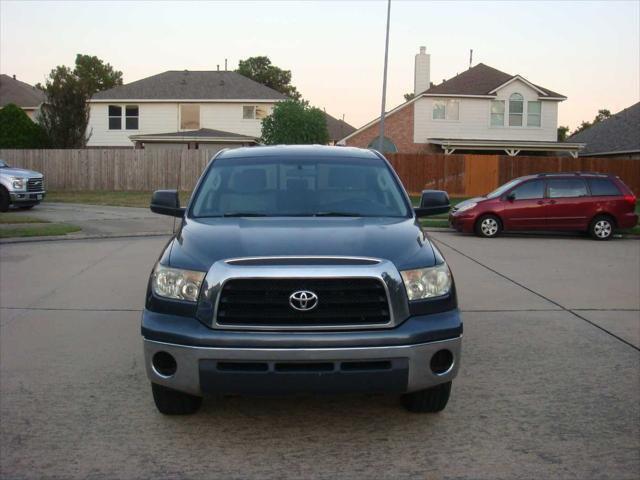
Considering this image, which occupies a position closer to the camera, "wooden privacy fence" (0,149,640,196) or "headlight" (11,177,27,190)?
"headlight" (11,177,27,190)

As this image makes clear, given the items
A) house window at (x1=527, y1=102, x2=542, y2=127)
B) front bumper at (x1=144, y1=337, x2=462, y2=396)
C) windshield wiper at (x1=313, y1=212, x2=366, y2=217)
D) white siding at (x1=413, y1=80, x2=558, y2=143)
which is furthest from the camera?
house window at (x1=527, y1=102, x2=542, y2=127)

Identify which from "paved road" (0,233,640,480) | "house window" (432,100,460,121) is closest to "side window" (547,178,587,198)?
"paved road" (0,233,640,480)

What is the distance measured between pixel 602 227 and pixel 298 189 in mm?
14302

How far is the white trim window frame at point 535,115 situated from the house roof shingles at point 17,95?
32880 millimetres

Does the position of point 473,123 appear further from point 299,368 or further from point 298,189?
point 299,368

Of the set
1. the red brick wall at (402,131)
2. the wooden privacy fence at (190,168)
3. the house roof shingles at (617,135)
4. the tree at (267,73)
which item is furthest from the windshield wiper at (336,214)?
the tree at (267,73)

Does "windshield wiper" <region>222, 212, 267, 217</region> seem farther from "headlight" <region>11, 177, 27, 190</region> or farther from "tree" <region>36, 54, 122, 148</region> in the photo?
"tree" <region>36, 54, 122, 148</region>

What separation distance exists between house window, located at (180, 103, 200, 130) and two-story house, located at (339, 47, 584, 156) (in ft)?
30.0

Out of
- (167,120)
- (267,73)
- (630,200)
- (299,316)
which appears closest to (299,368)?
(299,316)

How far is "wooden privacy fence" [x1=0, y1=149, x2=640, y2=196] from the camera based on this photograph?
117ft

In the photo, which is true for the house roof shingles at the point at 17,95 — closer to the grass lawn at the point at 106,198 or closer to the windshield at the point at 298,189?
the grass lawn at the point at 106,198

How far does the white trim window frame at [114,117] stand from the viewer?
44.9 metres

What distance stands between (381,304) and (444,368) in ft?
1.88

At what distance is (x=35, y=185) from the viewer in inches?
931
